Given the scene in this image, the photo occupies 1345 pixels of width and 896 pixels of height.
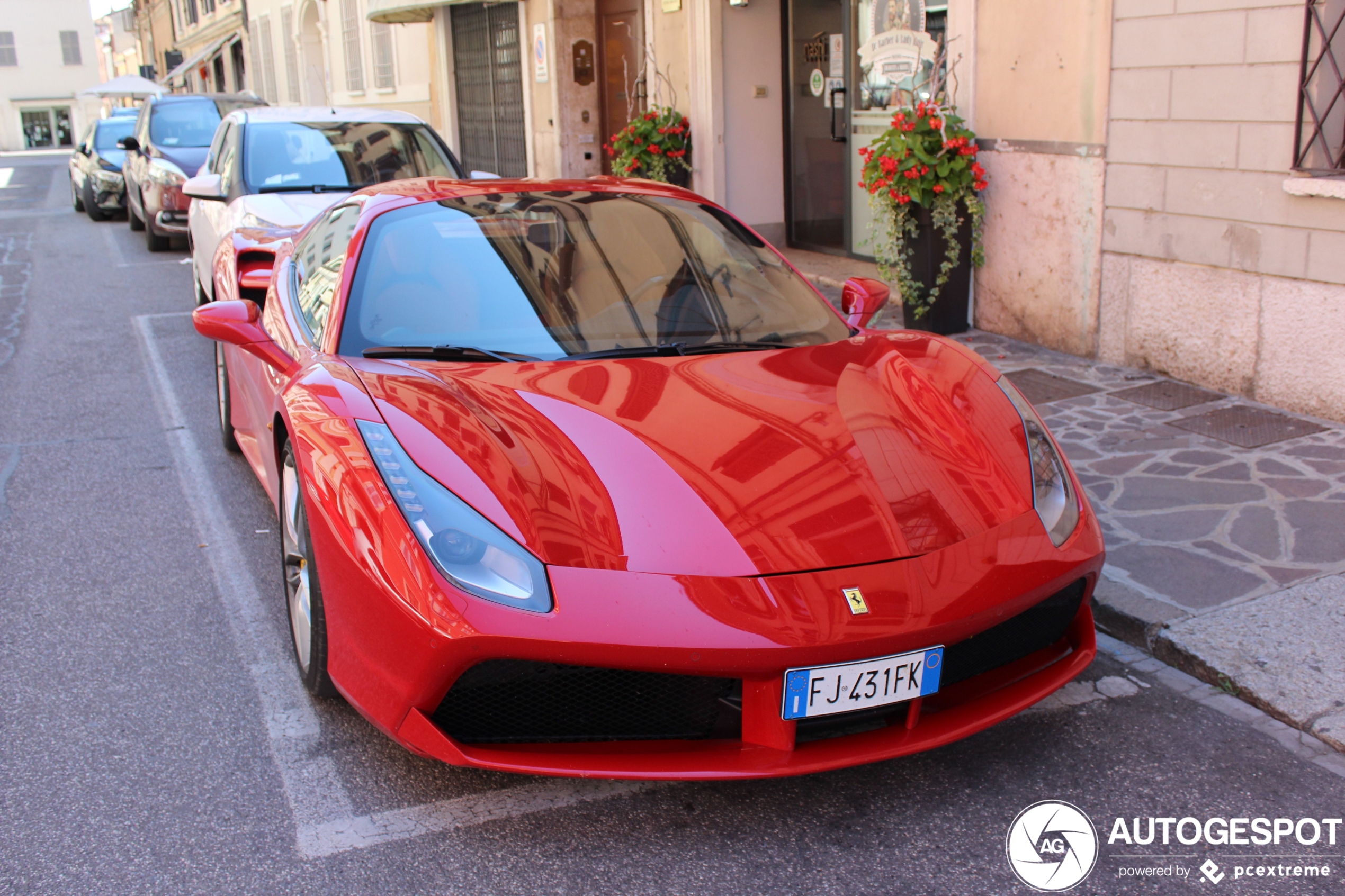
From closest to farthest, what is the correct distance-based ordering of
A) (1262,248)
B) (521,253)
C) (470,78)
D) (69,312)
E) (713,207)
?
(521,253), (713,207), (1262,248), (69,312), (470,78)

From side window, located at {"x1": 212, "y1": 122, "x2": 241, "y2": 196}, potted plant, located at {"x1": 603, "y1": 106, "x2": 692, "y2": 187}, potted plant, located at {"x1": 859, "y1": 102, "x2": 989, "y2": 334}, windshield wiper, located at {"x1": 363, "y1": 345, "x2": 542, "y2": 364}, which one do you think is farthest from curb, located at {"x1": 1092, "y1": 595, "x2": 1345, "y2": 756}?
potted plant, located at {"x1": 603, "y1": 106, "x2": 692, "y2": 187}

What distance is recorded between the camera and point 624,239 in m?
3.80

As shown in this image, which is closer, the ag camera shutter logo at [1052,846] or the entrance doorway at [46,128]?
the ag camera shutter logo at [1052,846]

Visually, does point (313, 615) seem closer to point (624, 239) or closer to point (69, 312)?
point (624, 239)

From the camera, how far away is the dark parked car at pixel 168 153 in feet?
41.6

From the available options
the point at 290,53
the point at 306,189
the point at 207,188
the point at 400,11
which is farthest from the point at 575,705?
the point at 290,53

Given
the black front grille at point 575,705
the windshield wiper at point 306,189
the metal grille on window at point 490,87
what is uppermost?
the metal grille on window at point 490,87

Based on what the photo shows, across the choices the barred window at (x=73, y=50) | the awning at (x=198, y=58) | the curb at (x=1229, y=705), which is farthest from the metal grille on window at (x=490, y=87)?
the barred window at (x=73, y=50)

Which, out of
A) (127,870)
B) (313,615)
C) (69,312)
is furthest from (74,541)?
(69,312)

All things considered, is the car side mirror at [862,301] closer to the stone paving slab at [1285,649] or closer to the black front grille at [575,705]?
the stone paving slab at [1285,649]

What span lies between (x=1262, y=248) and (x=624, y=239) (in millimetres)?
3518

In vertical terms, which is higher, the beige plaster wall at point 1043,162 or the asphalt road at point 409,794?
the beige plaster wall at point 1043,162

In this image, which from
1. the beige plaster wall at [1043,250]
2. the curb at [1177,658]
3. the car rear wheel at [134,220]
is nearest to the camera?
the curb at [1177,658]

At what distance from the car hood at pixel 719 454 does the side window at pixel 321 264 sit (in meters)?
0.51
